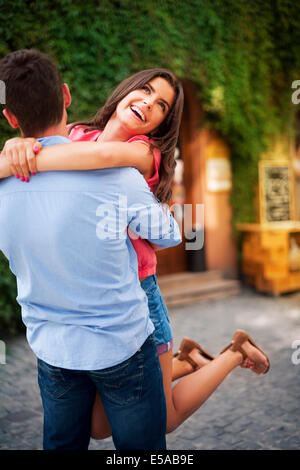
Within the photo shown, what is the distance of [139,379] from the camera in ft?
4.81

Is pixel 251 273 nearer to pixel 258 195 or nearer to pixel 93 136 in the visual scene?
pixel 258 195

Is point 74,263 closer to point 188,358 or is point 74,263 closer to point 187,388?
point 187,388

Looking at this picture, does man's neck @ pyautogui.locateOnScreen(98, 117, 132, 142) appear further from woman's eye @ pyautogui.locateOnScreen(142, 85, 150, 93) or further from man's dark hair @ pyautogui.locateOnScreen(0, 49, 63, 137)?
man's dark hair @ pyautogui.locateOnScreen(0, 49, 63, 137)

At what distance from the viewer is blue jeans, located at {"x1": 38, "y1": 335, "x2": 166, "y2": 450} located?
1.46 metres

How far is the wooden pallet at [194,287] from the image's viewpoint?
6.62 meters

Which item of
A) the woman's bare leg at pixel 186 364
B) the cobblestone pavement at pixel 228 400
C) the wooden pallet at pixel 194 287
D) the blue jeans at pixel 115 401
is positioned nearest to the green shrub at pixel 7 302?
the cobblestone pavement at pixel 228 400

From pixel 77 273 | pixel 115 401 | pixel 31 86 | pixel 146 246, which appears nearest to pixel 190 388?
pixel 115 401

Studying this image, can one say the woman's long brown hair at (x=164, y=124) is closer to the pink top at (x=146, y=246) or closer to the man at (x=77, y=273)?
the pink top at (x=146, y=246)

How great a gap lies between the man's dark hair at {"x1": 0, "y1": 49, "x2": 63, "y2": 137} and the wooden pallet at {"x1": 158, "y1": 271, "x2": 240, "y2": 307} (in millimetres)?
5289

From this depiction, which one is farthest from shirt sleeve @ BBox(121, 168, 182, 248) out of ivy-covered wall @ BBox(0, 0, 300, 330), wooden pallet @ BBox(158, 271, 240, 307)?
wooden pallet @ BBox(158, 271, 240, 307)

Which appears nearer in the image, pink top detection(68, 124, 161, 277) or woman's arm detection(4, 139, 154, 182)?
woman's arm detection(4, 139, 154, 182)

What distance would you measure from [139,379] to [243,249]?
21.0ft

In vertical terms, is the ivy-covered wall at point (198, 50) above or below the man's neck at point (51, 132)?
above

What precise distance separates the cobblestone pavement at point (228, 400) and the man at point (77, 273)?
4.80 ft
